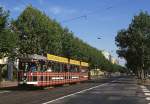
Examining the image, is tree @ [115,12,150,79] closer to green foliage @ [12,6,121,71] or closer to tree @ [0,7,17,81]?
green foliage @ [12,6,121,71]

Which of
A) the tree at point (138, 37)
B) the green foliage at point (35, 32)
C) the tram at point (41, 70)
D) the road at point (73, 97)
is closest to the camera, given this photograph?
the road at point (73, 97)

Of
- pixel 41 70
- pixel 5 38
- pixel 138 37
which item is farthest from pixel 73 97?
pixel 138 37

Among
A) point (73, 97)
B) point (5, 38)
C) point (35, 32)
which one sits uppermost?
point (35, 32)

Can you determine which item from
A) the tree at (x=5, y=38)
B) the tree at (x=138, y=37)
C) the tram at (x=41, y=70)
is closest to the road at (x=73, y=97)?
the tram at (x=41, y=70)

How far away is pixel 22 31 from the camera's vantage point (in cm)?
6344

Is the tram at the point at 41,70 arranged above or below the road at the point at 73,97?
above

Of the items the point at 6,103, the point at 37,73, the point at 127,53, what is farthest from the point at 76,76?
the point at 6,103

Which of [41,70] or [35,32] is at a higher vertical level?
[35,32]

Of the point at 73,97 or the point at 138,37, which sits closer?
the point at 73,97

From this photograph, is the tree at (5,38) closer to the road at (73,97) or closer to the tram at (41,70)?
the tram at (41,70)

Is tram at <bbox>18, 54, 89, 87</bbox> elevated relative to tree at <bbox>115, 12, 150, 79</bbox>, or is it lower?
lower

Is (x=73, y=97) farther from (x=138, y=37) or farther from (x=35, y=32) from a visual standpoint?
(x=138, y=37)

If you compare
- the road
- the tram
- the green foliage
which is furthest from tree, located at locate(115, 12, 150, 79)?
the road

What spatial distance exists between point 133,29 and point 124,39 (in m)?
2.48
